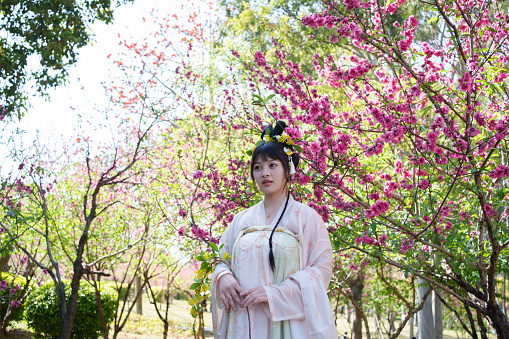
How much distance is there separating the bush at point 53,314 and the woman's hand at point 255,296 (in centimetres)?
561

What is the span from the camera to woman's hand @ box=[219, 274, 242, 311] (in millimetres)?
1851

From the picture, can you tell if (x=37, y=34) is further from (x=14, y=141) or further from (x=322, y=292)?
(x=322, y=292)

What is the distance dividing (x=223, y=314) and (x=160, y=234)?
395 centimetres

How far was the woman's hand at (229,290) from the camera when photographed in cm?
185

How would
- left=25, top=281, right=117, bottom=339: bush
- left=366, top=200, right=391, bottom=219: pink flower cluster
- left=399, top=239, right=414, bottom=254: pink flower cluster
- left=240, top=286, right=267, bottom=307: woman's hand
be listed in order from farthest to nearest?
1. left=25, top=281, right=117, bottom=339: bush
2. left=399, top=239, right=414, bottom=254: pink flower cluster
3. left=366, top=200, right=391, bottom=219: pink flower cluster
4. left=240, top=286, right=267, bottom=307: woman's hand

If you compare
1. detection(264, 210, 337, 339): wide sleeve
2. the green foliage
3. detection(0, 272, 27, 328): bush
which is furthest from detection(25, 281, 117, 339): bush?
detection(264, 210, 337, 339): wide sleeve

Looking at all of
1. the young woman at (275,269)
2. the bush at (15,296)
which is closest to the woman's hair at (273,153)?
→ the young woman at (275,269)

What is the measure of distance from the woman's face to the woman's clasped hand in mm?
444

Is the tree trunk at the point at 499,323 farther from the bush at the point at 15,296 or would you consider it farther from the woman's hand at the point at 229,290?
the bush at the point at 15,296

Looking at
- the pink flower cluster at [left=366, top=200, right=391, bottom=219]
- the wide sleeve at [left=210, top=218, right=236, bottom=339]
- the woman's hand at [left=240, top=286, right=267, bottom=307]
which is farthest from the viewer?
the pink flower cluster at [left=366, top=200, right=391, bottom=219]

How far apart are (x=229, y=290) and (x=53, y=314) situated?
5818 mm

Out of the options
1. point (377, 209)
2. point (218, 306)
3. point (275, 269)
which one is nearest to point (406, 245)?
point (377, 209)

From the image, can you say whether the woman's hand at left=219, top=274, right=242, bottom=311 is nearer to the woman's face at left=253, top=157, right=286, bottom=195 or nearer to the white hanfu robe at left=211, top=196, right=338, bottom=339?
the white hanfu robe at left=211, top=196, right=338, bottom=339

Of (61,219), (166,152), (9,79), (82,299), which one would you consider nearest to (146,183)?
(166,152)
